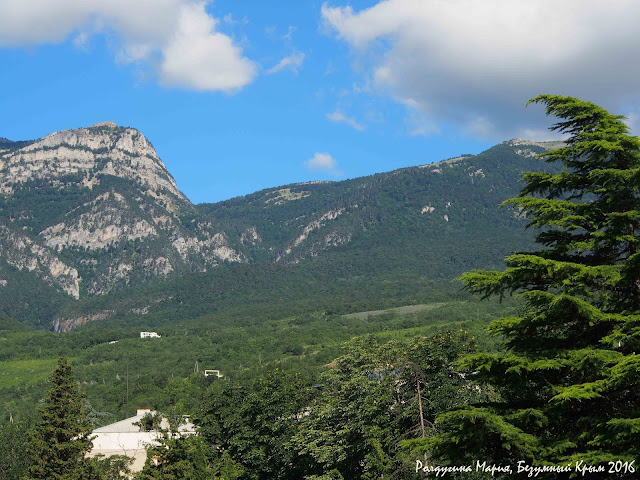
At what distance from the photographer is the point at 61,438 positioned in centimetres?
5125

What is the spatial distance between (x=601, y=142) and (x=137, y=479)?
94.8ft

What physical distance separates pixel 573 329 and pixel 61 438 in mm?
43694

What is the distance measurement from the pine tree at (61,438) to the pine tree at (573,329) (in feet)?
130

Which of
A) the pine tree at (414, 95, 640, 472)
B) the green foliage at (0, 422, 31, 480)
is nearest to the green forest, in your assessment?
the pine tree at (414, 95, 640, 472)

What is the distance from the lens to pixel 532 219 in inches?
647

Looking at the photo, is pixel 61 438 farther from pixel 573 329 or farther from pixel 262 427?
pixel 573 329

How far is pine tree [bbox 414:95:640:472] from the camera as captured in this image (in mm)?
14312

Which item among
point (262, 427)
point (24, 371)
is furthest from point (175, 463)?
point (24, 371)

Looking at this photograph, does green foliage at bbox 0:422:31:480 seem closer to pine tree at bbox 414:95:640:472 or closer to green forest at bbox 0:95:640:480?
green forest at bbox 0:95:640:480

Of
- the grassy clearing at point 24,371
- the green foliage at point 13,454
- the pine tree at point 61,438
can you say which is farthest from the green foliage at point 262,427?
the grassy clearing at point 24,371

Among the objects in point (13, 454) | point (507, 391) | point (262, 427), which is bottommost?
point (13, 454)

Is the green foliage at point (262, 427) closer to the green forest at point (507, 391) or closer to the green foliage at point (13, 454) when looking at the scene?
the green forest at point (507, 391)

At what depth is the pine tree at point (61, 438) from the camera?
49.5 m

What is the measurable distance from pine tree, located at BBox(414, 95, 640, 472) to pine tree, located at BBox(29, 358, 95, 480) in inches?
1563
